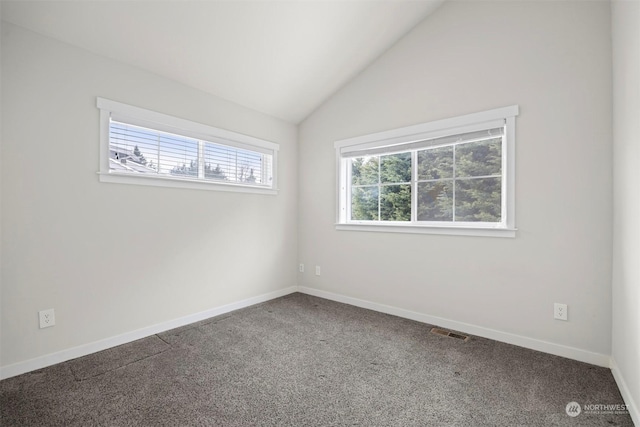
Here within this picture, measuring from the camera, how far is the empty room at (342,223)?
1.88 meters

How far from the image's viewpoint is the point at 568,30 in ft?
7.65

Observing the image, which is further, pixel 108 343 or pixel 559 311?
pixel 108 343

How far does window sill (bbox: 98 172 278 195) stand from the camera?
2.54m

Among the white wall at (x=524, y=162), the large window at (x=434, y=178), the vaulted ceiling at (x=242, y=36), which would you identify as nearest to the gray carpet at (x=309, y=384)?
the white wall at (x=524, y=162)

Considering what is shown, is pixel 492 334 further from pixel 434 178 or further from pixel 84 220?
pixel 84 220

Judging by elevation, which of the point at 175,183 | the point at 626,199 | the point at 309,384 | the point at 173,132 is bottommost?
the point at 309,384

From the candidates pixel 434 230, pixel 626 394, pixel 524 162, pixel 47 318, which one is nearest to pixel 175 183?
pixel 47 318

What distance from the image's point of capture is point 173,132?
297cm

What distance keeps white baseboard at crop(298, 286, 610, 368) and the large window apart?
86 cm

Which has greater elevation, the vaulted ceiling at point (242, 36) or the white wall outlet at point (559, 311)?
the vaulted ceiling at point (242, 36)

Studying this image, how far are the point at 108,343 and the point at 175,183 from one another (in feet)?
4.81

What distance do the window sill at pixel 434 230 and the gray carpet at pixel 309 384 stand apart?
94cm

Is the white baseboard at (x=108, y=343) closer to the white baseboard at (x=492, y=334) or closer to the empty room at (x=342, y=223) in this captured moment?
the empty room at (x=342, y=223)

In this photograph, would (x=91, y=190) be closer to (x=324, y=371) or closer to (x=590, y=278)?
(x=324, y=371)
